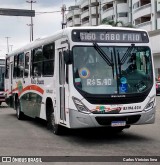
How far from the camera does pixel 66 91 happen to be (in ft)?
37.5

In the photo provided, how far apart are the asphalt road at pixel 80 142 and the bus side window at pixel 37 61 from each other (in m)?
2.00

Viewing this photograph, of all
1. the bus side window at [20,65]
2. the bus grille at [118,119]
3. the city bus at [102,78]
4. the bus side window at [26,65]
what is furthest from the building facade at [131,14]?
the bus grille at [118,119]

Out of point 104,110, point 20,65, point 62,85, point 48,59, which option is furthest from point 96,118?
point 20,65

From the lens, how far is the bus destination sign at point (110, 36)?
11.4 metres

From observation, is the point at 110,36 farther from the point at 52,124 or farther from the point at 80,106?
the point at 52,124

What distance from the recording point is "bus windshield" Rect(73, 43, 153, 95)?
11148 mm

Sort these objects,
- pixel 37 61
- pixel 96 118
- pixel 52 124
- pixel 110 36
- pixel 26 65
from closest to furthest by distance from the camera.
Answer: pixel 96 118
pixel 110 36
pixel 52 124
pixel 37 61
pixel 26 65

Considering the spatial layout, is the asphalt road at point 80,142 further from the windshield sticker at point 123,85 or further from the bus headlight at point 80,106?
the windshield sticker at point 123,85

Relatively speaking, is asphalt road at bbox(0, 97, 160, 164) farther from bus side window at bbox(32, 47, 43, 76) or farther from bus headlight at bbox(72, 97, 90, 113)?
bus side window at bbox(32, 47, 43, 76)

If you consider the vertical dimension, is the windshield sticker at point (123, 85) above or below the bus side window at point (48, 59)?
below

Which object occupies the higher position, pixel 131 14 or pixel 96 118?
pixel 131 14

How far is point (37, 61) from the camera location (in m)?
14.9

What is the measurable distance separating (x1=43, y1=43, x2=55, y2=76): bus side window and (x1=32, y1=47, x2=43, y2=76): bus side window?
526 millimetres

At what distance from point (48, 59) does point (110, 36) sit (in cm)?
265
